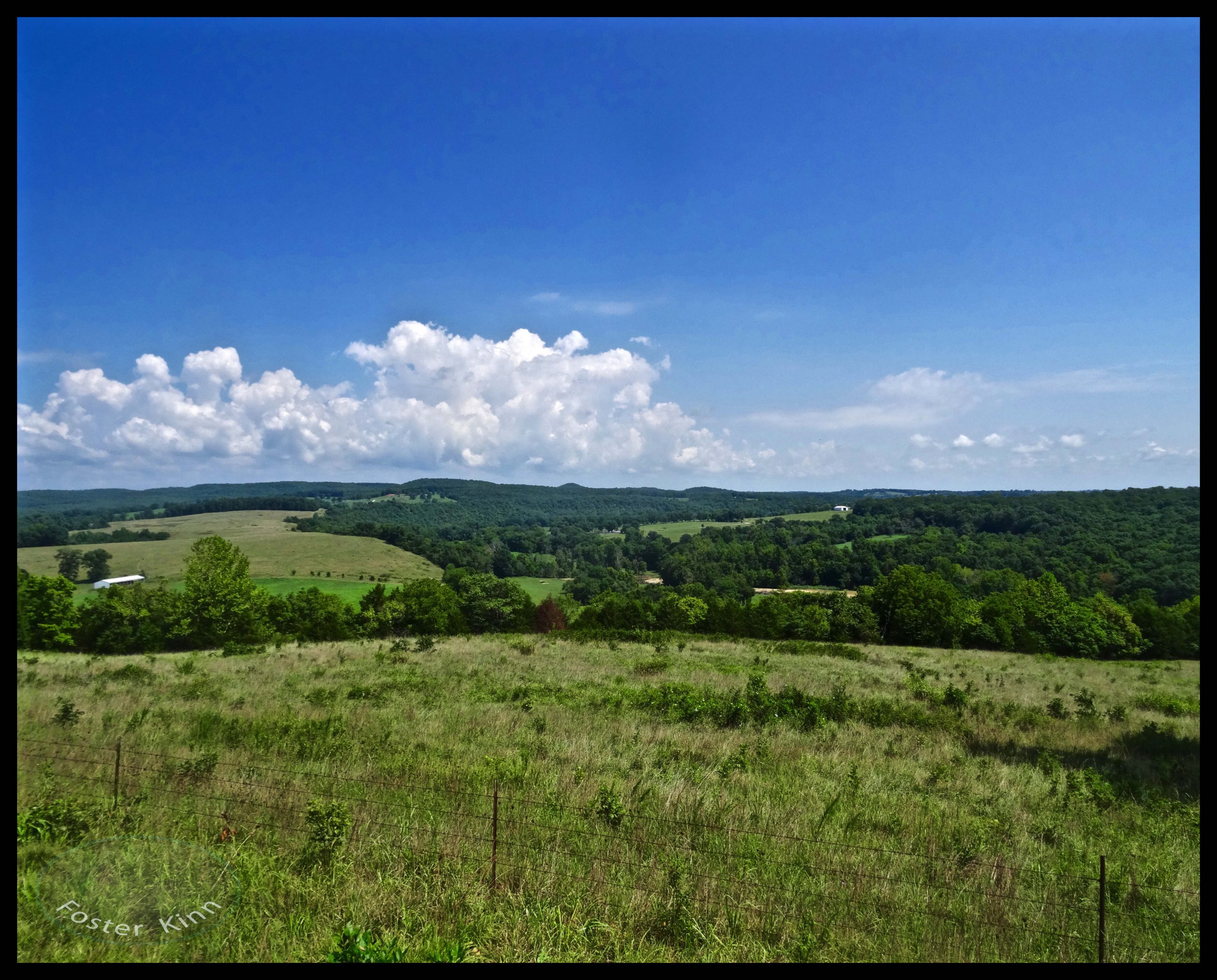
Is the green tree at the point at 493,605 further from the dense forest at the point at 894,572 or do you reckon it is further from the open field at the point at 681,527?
the open field at the point at 681,527

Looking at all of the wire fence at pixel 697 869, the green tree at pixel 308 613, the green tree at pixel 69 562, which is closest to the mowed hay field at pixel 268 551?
the green tree at pixel 308 613

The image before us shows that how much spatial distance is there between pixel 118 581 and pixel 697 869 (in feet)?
196

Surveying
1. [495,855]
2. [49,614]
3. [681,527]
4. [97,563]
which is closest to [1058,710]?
[495,855]

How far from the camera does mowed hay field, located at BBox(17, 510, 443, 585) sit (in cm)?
6028

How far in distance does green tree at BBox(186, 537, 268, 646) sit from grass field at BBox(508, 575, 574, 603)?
41042mm

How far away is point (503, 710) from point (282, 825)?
7023 millimetres

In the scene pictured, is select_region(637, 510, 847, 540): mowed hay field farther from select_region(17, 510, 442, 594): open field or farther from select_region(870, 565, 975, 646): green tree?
select_region(870, 565, 975, 646): green tree

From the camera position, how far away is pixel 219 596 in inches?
1975

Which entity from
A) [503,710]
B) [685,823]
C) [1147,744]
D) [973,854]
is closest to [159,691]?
[503,710]

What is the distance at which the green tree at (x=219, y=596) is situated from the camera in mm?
49844

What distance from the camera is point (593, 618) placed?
2207 inches

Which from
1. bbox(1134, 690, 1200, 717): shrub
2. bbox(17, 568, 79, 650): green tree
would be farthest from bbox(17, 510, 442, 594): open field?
bbox(1134, 690, 1200, 717): shrub

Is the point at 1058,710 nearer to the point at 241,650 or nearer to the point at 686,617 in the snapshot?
the point at 241,650

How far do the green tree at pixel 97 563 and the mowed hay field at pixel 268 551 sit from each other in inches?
163
